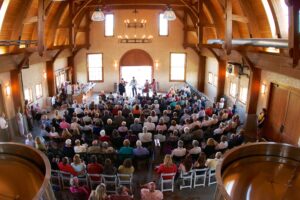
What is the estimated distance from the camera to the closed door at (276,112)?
11.9 metres

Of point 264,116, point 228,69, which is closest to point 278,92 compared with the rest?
point 264,116

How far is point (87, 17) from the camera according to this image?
72.0ft

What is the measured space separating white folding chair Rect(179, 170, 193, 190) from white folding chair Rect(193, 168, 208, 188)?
148mm

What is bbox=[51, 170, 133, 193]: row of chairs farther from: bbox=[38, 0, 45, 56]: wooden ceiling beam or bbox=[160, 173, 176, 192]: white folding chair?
bbox=[38, 0, 45, 56]: wooden ceiling beam

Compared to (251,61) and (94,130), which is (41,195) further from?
(251,61)

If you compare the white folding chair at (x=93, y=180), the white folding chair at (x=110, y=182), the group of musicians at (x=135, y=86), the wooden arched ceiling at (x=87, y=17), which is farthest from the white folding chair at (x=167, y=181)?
the group of musicians at (x=135, y=86)

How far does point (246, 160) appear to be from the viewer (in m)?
2.46

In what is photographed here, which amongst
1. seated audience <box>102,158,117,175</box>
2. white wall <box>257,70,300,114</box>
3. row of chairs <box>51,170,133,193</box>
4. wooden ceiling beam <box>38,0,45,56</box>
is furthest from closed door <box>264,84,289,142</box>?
wooden ceiling beam <box>38,0,45,56</box>

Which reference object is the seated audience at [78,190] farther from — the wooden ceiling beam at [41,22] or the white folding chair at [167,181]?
the wooden ceiling beam at [41,22]

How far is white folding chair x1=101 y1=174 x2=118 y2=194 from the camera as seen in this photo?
25.3ft

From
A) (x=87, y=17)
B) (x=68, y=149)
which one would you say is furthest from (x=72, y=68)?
(x=68, y=149)

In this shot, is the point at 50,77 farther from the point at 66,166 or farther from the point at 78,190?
the point at 78,190

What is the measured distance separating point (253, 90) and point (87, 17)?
13807mm

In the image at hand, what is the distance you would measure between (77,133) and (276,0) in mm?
8354
